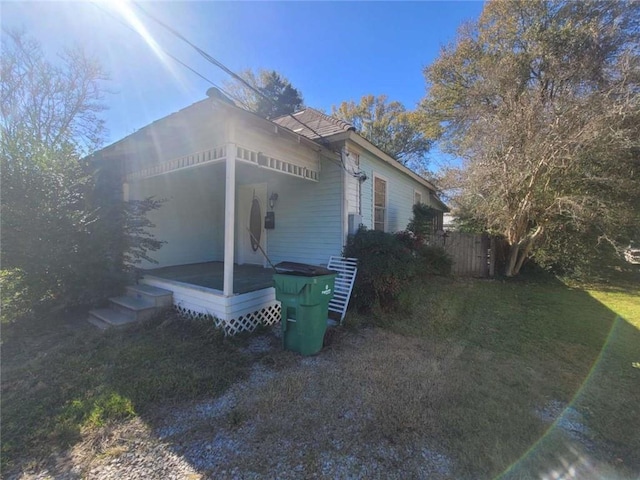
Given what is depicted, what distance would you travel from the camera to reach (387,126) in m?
22.4

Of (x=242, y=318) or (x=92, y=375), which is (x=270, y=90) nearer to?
(x=242, y=318)

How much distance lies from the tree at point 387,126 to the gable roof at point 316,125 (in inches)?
629

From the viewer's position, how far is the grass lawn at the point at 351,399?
83.3 inches

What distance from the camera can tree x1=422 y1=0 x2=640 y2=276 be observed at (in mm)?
7277

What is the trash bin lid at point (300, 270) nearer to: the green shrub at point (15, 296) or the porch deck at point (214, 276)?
the porch deck at point (214, 276)

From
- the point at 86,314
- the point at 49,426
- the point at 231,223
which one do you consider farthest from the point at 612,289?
the point at 86,314

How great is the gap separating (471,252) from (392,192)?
3879 millimetres

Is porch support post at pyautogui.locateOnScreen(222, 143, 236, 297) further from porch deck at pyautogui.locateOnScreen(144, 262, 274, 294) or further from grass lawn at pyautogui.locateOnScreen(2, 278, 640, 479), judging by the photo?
grass lawn at pyautogui.locateOnScreen(2, 278, 640, 479)

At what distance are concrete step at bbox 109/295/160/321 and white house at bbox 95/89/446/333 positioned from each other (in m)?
0.41

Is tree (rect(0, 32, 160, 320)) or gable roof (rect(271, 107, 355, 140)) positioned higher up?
gable roof (rect(271, 107, 355, 140))

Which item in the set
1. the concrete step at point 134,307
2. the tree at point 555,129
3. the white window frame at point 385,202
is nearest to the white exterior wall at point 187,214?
the concrete step at point 134,307

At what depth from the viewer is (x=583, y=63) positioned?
9859mm

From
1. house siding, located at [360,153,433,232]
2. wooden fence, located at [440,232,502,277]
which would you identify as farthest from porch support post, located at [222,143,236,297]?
wooden fence, located at [440,232,502,277]

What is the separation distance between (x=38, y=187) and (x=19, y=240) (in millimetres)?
903
